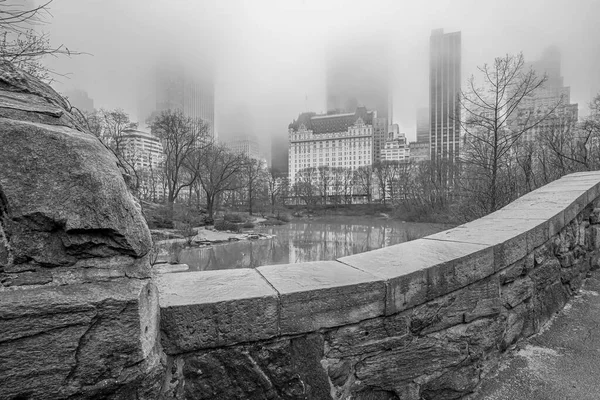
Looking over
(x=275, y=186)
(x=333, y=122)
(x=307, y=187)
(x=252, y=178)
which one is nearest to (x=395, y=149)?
(x=333, y=122)

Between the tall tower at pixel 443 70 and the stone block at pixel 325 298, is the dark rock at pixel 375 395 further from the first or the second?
the tall tower at pixel 443 70

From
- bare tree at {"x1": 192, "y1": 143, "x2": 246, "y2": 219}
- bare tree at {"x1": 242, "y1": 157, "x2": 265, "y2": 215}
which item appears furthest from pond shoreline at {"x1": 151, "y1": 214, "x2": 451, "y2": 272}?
bare tree at {"x1": 242, "y1": 157, "x2": 265, "y2": 215}

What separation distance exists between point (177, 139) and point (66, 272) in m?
30.8

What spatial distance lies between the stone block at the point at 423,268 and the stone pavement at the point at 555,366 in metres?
0.68

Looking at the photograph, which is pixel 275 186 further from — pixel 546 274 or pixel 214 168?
pixel 546 274

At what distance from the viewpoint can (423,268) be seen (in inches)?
67.3

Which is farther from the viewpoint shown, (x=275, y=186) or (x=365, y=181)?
(x=365, y=181)

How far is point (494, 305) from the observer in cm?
204

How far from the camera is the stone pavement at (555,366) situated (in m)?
1.81

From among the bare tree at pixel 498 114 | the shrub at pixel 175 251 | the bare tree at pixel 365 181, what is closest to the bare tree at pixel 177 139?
the shrub at pixel 175 251

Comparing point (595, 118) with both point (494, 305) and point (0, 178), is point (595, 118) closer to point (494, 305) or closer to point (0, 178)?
point (494, 305)

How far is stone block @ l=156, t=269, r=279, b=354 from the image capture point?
4.06 ft

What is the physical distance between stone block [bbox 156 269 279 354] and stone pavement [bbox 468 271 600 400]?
1.49m

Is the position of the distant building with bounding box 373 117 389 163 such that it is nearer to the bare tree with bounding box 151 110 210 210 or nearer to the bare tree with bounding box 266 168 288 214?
the bare tree with bounding box 266 168 288 214
